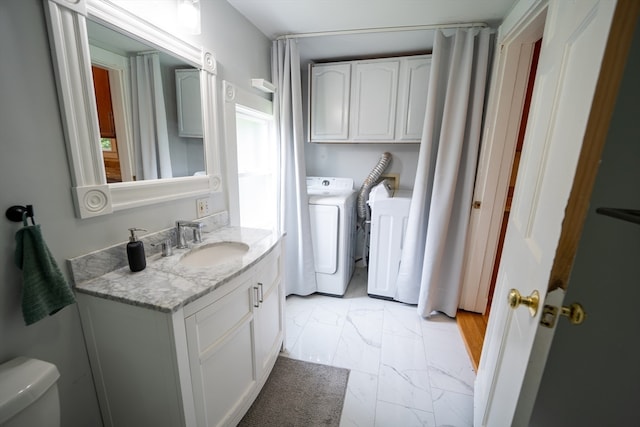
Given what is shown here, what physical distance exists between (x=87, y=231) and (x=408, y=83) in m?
2.39

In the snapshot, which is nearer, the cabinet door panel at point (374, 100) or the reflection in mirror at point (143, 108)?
the reflection in mirror at point (143, 108)

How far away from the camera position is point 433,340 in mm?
1974

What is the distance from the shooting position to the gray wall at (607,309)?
66cm

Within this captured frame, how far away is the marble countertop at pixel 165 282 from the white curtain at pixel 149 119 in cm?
Answer: 42

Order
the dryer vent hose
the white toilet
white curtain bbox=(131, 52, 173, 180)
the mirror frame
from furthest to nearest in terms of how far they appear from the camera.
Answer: the dryer vent hose
white curtain bbox=(131, 52, 173, 180)
the mirror frame
the white toilet

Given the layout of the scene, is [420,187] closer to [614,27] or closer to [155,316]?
[614,27]

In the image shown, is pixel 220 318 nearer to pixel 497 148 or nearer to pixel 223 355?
pixel 223 355

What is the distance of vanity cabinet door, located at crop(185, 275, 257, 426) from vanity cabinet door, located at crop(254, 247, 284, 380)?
0.22 ft

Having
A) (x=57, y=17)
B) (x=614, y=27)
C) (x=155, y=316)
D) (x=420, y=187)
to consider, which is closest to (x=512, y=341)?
(x=614, y=27)

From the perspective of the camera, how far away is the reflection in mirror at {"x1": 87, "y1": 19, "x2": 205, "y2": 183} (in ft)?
3.37

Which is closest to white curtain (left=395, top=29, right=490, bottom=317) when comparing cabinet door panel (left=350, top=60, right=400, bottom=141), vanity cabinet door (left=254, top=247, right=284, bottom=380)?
cabinet door panel (left=350, top=60, right=400, bottom=141)

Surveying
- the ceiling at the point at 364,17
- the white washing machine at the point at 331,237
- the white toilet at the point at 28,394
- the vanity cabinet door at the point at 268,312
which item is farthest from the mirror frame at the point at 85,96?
the white washing machine at the point at 331,237

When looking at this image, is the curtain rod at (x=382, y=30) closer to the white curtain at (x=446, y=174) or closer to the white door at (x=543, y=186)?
the white curtain at (x=446, y=174)

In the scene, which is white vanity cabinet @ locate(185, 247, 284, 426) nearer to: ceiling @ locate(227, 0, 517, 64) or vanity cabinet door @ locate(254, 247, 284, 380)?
vanity cabinet door @ locate(254, 247, 284, 380)
